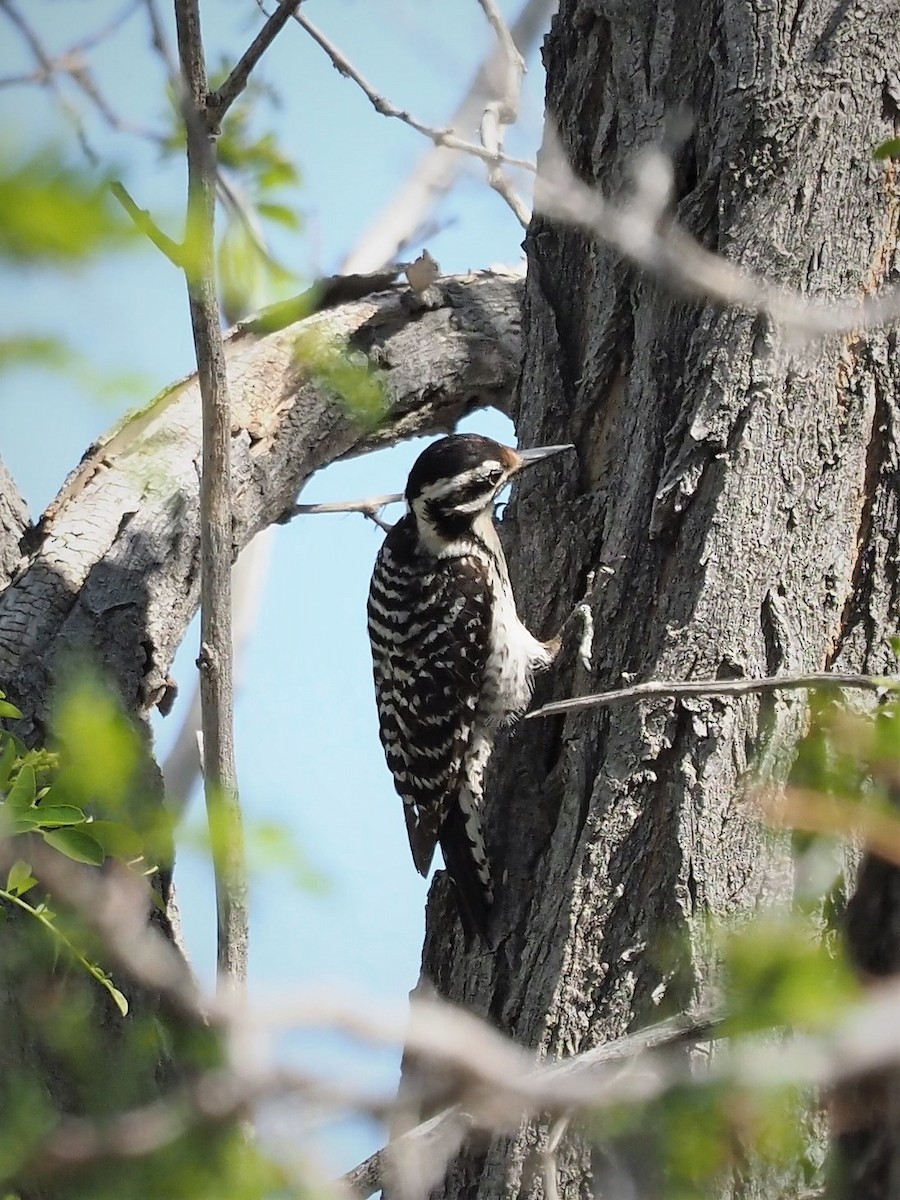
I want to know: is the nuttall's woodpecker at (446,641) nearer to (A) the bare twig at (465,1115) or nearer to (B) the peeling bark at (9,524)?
(B) the peeling bark at (9,524)

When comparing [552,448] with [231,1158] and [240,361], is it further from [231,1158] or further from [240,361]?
[231,1158]

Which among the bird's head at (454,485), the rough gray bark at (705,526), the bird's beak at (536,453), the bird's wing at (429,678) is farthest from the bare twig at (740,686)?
the bird's head at (454,485)

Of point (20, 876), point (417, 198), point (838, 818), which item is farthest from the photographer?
point (417, 198)

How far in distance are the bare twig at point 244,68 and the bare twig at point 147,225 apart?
2.99 feet

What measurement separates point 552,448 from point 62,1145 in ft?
8.42

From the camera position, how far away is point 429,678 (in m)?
4.33

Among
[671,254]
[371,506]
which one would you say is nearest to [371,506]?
[371,506]

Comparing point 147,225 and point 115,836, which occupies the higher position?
point 147,225

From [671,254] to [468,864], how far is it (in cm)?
173

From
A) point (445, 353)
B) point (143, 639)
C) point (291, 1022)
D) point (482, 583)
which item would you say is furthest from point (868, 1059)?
point (445, 353)

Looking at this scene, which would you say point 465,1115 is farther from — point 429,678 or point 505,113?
point 505,113

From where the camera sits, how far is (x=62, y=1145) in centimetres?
97

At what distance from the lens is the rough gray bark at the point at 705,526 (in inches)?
102

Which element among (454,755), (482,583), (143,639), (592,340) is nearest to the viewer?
(592,340)
